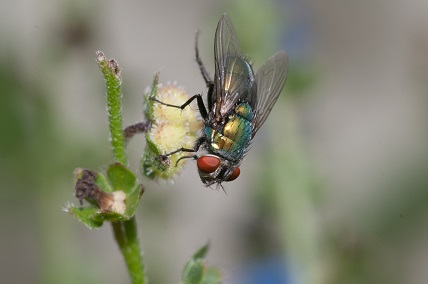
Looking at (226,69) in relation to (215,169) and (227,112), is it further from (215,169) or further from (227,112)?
(215,169)

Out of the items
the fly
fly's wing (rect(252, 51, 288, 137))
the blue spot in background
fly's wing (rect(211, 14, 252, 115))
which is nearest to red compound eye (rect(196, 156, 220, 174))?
the fly

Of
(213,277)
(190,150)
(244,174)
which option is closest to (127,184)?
(190,150)

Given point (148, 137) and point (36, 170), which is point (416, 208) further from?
point (148, 137)

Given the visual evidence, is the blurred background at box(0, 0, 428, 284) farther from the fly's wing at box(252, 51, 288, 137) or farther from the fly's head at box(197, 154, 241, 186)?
the fly's head at box(197, 154, 241, 186)

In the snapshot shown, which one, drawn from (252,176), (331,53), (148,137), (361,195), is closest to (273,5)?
(252,176)

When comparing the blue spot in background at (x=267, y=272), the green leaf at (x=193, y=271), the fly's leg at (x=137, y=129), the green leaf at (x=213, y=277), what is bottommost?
the blue spot in background at (x=267, y=272)

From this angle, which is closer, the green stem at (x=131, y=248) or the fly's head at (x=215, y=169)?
the green stem at (x=131, y=248)

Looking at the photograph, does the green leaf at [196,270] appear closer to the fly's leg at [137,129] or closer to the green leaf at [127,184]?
the green leaf at [127,184]

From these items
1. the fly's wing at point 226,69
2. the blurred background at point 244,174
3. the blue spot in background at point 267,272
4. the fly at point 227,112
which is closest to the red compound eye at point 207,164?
the fly at point 227,112
